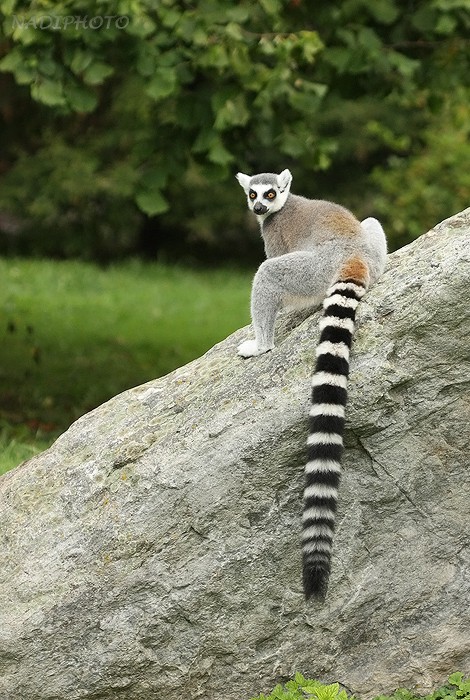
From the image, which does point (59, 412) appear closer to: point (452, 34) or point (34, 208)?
point (452, 34)

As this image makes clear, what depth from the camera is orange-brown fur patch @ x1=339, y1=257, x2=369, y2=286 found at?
14.9 ft

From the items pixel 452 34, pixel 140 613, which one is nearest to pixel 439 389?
pixel 140 613

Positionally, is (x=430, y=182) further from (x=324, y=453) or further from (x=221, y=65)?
(x=324, y=453)

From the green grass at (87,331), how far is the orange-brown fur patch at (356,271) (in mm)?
2806

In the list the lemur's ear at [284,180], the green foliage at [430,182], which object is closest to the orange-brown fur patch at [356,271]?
the lemur's ear at [284,180]

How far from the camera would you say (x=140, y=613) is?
436 cm

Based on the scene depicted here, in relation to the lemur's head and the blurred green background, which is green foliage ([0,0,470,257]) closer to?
the blurred green background

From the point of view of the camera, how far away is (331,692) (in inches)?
163

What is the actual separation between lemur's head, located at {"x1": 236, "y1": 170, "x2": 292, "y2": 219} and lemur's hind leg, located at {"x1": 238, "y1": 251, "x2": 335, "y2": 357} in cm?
75

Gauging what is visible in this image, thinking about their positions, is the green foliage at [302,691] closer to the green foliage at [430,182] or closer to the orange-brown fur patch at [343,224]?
the orange-brown fur patch at [343,224]

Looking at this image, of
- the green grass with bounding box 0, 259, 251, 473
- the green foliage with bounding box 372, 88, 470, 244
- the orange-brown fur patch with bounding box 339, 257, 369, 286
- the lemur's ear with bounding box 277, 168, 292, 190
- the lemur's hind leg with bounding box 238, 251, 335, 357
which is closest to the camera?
the orange-brown fur patch with bounding box 339, 257, 369, 286

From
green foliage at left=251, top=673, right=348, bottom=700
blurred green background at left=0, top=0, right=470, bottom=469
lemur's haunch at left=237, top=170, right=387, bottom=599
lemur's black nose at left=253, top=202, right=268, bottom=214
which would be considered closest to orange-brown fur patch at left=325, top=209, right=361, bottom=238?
lemur's haunch at left=237, top=170, right=387, bottom=599

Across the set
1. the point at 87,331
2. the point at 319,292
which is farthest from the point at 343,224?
the point at 87,331

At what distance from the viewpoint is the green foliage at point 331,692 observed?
4.17m
